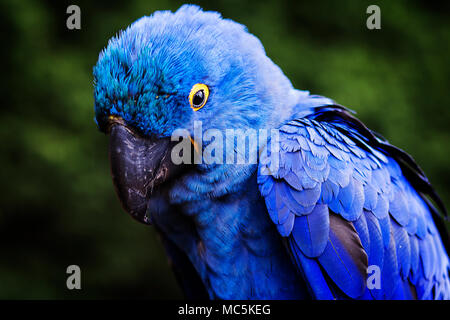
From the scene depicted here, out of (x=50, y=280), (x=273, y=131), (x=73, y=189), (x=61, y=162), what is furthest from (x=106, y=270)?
(x=273, y=131)

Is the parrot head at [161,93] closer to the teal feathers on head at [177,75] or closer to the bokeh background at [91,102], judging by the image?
the teal feathers on head at [177,75]

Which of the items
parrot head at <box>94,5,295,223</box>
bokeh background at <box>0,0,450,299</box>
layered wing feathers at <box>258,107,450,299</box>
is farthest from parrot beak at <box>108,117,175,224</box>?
bokeh background at <box>0,0,450,299</box>

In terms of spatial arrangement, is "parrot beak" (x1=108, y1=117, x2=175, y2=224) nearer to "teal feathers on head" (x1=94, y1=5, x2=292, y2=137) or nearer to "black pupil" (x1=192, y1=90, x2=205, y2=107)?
"teal feathers on head" (x1=94, y1=5, x2=292, y2=137)

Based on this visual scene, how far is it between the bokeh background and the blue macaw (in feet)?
5.07

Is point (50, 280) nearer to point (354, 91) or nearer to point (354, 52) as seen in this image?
point (354, 91)

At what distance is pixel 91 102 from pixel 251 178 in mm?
1913

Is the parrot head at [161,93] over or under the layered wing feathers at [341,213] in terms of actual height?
over

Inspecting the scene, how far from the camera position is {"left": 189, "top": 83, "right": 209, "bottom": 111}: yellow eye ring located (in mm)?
1268

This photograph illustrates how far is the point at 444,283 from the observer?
1.64 metres

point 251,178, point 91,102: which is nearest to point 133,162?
point 251,178

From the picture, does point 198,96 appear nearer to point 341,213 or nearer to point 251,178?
point 251,178

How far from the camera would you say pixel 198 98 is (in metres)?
1.28

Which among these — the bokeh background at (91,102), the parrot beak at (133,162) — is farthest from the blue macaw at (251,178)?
the bokeh background at (91,102)

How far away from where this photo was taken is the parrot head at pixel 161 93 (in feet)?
4.04
